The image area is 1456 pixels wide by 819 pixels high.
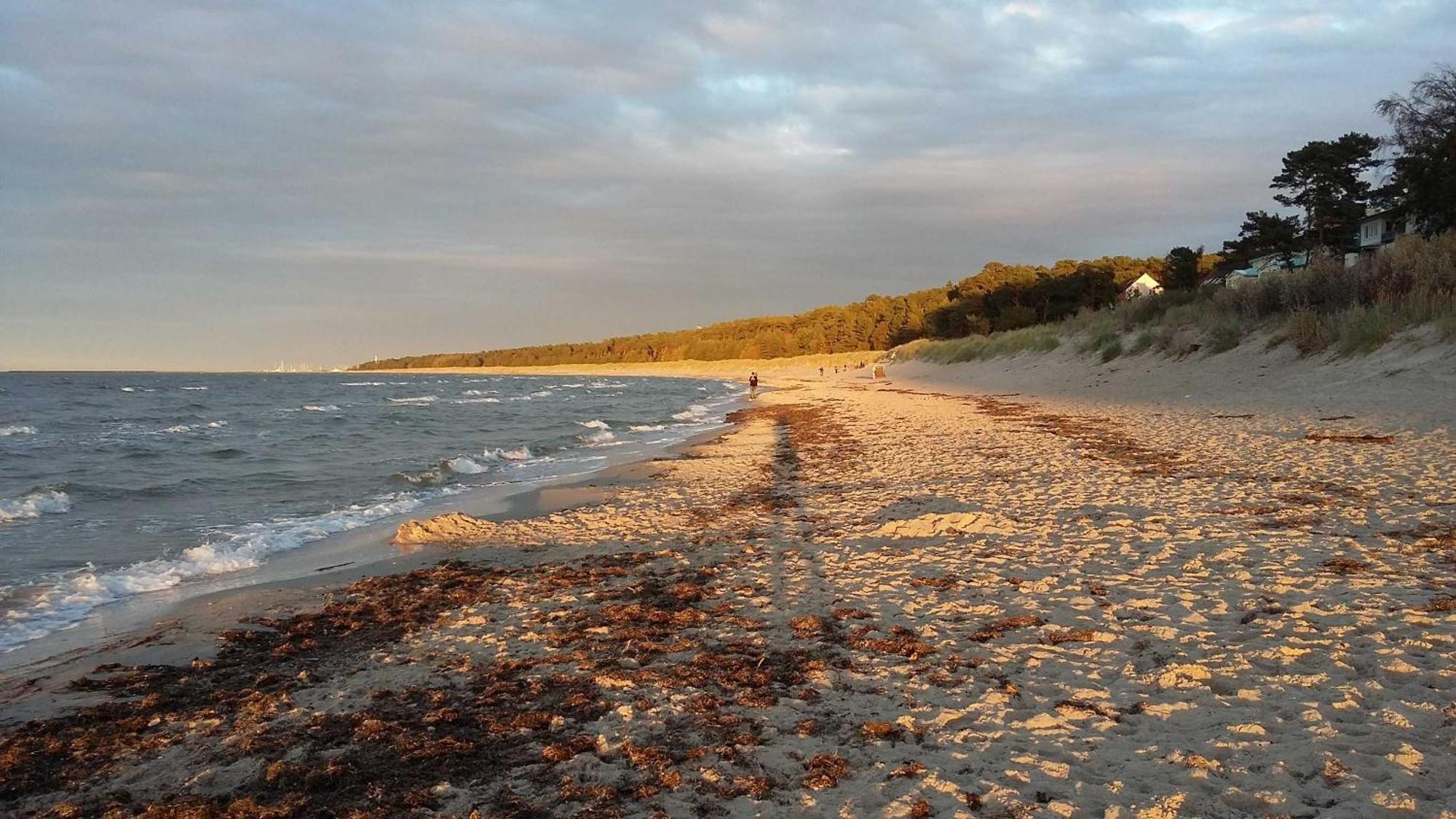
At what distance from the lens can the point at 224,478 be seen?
15.0m

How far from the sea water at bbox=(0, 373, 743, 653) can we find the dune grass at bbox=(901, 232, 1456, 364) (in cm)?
1474

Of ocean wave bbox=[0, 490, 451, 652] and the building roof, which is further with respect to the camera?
the building roof

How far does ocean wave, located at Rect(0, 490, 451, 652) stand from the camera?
638 cm

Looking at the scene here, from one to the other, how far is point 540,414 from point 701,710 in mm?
30014

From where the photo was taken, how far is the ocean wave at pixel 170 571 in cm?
638

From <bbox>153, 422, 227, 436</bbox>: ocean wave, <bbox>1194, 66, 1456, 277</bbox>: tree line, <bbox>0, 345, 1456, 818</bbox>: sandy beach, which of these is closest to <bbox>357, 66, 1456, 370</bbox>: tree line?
<bbox>1194, 66, 1456, 277</bbox>: tree line

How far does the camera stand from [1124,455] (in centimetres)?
1080

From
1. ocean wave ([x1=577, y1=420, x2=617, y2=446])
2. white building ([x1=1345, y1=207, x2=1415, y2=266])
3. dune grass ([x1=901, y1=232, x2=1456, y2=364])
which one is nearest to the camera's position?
dune grass ([x1=901, y1=232, x2=1456, y2=364])

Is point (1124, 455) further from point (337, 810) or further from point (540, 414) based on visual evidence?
point (540, 414)

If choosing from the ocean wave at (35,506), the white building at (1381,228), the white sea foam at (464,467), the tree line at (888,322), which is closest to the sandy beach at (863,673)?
the white sea foam at (464,467)

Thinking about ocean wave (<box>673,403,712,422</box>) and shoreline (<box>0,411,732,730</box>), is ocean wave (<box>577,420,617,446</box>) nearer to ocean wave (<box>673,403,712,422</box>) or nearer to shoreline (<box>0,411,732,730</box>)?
ocean wave (<box>673,403,712,422</box>)

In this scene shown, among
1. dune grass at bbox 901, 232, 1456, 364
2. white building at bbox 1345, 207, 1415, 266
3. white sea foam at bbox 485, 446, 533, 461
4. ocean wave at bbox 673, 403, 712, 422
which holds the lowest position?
ocean wave at bbox 673, 403, 712, 422

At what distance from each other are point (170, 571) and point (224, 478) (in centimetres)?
830

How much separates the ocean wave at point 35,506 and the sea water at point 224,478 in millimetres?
42
